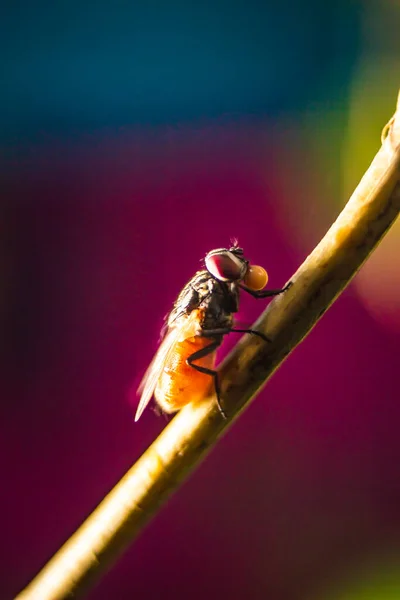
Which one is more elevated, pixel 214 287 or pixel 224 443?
pixel 214 287

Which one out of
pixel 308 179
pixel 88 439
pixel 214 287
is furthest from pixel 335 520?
pixel 214 287

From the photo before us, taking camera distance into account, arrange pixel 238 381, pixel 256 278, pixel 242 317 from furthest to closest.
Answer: pixel 242 317 → pixel 256 278 → pixel 238 381

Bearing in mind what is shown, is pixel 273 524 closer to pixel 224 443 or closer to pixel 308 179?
pixel 224 443

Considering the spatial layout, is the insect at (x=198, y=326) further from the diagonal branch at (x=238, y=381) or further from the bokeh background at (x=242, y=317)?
the bokeh background at (x=242, y=317)

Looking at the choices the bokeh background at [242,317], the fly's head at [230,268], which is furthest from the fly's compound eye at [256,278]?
the bokeh background at [242,317]

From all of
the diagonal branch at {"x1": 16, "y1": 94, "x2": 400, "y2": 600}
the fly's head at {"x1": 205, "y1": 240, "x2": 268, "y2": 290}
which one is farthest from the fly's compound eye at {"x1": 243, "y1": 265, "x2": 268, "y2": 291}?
the diagonal branch at {"x1": 16, "y1": 94, "x2": 400, "y2": 600}

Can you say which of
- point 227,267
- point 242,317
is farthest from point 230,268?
point 242,317

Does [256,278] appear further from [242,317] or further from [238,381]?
[242,317]
